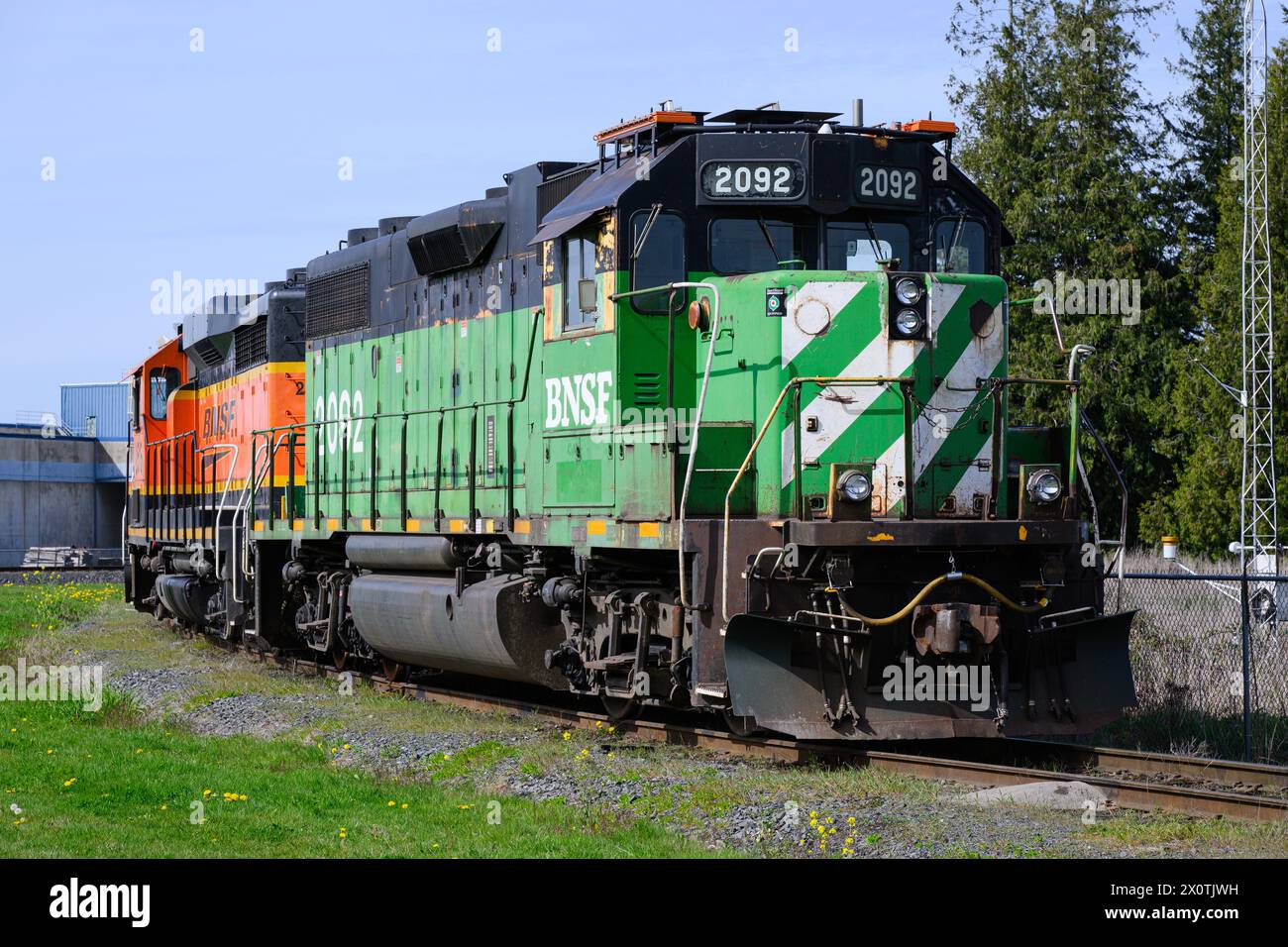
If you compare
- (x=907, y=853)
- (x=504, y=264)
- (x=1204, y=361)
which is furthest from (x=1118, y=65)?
(x=907, y=853)

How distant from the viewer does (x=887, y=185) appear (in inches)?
394

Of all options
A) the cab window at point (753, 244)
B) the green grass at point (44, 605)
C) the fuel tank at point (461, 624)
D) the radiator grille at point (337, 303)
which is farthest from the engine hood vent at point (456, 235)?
the green grass at point (44, 605)

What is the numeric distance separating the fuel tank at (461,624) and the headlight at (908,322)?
3636 mm

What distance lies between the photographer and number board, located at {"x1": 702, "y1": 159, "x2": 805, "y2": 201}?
9.85 metres

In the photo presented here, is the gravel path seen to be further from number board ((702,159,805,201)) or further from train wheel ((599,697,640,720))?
number board ((702,159,805,201))

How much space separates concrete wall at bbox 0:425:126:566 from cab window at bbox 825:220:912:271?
1851 inches

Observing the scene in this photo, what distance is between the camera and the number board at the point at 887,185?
994 centimetres

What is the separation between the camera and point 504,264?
12.4 meters

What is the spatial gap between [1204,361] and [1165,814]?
24.6m

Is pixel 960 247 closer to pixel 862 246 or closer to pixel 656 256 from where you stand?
pixel 862 246

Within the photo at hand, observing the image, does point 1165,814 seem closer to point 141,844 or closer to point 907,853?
point 907,853

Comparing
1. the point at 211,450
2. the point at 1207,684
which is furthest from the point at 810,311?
the point at 211,450

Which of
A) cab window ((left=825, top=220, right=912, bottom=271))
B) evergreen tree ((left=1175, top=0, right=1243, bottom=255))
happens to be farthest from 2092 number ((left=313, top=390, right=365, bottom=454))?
evergreen tree ((left=1175, top=0, right=1243, bottom=255))

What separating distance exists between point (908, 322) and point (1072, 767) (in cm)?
299
